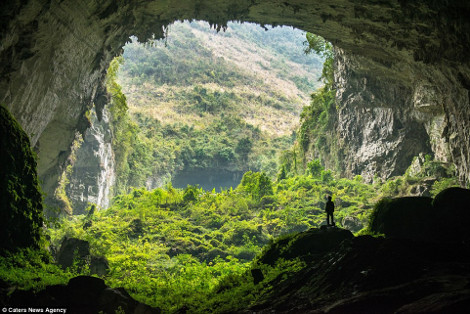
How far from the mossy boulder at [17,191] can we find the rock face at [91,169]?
20.0 m

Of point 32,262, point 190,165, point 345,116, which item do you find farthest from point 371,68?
point 190,165

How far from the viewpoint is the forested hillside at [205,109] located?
44094mm

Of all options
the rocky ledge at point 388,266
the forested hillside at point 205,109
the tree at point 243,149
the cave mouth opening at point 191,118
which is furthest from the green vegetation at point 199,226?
the tree at point 243,149

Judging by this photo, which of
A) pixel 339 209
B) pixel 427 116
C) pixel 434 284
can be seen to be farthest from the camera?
pixel 339 209

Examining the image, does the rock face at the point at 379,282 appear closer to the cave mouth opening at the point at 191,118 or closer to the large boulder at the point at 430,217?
the large boulder at the point at 430,217

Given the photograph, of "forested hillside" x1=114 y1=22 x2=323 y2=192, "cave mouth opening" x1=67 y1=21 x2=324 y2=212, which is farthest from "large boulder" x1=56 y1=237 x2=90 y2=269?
"forested hillside" x1=114 y1=22 x2=323 y2=192

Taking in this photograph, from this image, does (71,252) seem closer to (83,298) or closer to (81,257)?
(81,257)

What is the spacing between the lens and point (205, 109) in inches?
2163

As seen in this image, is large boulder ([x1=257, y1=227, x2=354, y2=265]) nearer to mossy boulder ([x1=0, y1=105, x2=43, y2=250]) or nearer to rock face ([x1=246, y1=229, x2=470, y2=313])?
rock face ([x1=246, y1=229, x2=470, y2=313])

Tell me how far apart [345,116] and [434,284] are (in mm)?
22080

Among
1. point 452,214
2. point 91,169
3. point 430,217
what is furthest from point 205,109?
point 452,214

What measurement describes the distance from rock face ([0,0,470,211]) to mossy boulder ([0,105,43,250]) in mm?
2758

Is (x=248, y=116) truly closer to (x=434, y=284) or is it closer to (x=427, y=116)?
(x=427, y=116)

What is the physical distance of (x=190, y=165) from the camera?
1777 inches
